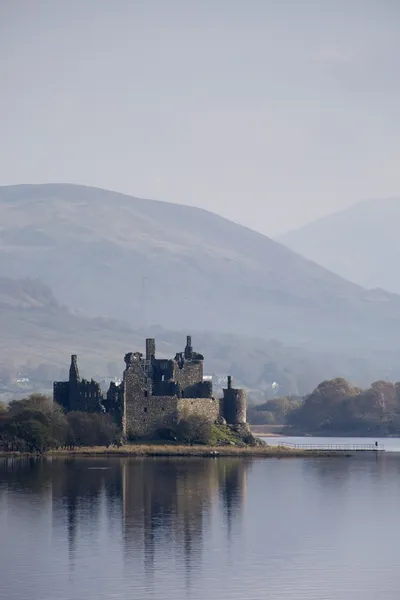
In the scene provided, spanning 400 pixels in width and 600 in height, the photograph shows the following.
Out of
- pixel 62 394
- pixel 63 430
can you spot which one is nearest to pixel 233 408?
pixel 62 394

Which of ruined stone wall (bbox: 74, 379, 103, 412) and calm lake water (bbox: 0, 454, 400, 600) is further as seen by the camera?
ruined stone wall (bbox: 74, 379, 103, 412)

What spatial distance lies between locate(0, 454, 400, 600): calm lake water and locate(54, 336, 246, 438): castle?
54.6 feet

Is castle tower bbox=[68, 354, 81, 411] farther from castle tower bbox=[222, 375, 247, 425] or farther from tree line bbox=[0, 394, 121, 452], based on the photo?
castle tower bbox=[222, 375, 247, 425]

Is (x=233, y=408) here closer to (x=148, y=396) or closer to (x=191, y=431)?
(x=191, y=431)

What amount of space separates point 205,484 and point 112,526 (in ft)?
84.1

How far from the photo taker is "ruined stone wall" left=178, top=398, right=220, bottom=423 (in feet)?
475

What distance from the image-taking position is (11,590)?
6600 centimetres

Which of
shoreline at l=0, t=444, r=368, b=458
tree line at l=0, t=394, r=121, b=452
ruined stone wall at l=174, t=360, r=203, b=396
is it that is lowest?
shoreline at l=0, t=444, r=368, b=458

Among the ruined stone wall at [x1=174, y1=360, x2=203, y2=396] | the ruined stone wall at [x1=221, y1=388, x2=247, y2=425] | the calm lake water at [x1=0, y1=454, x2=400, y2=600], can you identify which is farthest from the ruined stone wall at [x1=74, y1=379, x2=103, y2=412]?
the calm lake water at [x1=0, y1=454, x2=400, y2=600]

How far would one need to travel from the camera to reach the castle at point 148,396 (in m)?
144

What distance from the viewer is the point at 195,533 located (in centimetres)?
8350

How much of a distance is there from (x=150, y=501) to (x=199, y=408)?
1915 inches

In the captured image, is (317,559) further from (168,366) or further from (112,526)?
(168,366)

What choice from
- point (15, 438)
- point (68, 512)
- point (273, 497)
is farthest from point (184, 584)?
point (15, 438)
